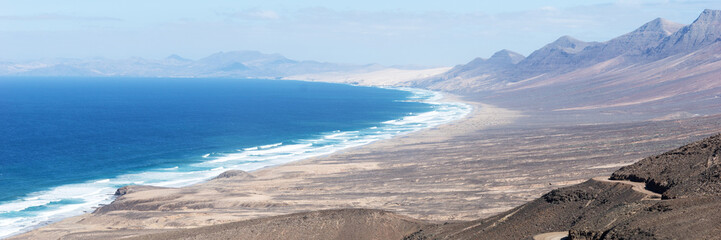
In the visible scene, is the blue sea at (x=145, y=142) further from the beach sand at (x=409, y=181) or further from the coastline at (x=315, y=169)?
the beach sand at (x=409, y=181)

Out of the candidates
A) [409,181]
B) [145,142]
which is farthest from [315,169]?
[145,142]

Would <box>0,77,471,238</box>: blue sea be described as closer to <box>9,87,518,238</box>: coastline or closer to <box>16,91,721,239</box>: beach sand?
<box>9,87,518,238</box>: coastline

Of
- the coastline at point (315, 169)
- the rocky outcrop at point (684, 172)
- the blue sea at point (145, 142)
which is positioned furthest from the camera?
the blue sea at point (145, 142)

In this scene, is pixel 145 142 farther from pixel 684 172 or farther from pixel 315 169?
pixel 684 172

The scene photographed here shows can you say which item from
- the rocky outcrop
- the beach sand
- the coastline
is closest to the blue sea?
the coastline

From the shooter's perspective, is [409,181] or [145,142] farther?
[145,142]

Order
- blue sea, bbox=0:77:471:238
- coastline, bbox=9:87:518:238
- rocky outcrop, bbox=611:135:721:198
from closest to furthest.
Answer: rocky outcrop, bbox=611:135:721:198 → coastline, bbox=9:87:518:238 → blue sea, bbox=0:77:471:238

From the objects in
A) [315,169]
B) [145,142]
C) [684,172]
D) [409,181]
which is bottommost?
[409,181]

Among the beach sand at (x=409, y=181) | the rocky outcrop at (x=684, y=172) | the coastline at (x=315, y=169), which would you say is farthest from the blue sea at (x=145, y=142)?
the rocky outcrop at (x=684, y=172)

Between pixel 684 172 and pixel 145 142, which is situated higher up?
pixel 145 142
